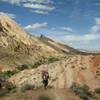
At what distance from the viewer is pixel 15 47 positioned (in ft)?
261

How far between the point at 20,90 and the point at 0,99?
4.15 metres

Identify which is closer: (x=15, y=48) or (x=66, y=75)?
(x=66, y=75)

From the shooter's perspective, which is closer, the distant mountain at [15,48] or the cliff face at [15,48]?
the cliff face at [15,48]

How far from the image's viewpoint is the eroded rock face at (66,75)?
3914cm

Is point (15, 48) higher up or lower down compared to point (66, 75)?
higher up

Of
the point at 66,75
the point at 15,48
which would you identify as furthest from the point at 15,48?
the point at 66,75

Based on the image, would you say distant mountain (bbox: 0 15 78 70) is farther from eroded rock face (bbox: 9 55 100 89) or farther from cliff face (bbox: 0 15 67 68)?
eroded rock face (bbox: 9 55 100 89)

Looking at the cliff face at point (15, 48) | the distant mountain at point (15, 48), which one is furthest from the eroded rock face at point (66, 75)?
the distant mountain at point (15, 48)

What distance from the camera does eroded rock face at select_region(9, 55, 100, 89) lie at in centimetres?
3914

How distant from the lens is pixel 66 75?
41.6 m

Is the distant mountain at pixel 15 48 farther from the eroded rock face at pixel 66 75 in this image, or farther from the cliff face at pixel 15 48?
the eroded rock face at pixel 66 75

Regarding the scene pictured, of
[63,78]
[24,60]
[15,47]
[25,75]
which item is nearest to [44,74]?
[63,78]

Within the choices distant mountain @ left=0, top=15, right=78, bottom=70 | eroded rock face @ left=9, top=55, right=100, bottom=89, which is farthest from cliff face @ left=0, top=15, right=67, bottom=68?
eroded rock face @ left=9, top=55, right=100, bottom=89

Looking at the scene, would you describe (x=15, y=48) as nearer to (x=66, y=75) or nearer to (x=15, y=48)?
(x=15, y=48)
